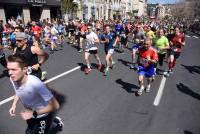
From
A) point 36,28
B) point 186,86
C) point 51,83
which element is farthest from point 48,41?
point 186,86

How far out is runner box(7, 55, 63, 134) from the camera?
3517mm

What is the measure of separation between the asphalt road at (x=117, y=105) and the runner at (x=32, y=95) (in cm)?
214

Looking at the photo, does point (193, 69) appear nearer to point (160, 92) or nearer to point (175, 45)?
point (175, 45)

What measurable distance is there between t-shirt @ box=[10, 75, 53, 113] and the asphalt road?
2.36 meters

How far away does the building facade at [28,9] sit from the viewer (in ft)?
92.3

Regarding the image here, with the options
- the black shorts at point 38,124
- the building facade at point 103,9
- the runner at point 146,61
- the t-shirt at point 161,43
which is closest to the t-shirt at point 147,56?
the runner at point 146,61

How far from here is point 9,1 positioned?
27.8 meters

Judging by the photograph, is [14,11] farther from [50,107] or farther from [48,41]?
[50,107]

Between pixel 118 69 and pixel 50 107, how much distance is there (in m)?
9.16

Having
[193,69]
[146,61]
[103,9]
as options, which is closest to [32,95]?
[146,61]

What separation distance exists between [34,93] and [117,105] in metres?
4.33

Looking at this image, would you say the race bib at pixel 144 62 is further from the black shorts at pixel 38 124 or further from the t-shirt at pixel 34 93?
the t-shirt at pixel 34 93

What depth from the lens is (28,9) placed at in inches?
1238

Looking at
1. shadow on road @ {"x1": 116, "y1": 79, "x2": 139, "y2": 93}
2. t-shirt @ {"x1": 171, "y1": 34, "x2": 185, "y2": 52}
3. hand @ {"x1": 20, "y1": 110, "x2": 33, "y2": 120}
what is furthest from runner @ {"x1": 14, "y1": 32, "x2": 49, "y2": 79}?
t-shirt @ {"x1": 171, "y1": 34, "x2": 185, "y2": 52}
